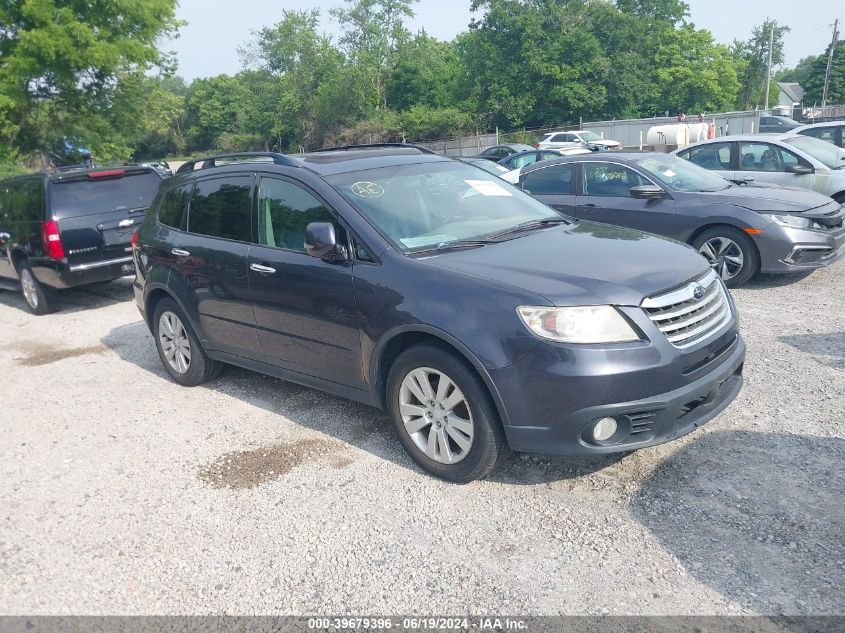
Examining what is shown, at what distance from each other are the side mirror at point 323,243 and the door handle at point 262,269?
1.85 ft

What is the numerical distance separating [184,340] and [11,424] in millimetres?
1428

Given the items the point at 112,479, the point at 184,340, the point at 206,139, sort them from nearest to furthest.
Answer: the point at 112,479
the point at 184,340
the point at 206,139

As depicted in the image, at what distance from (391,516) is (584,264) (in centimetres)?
171

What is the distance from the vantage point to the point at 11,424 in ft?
18.2

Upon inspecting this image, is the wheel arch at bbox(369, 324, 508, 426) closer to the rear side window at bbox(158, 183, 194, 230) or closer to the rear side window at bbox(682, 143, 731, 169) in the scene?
the rear side window at bbox(158, 183, 194, 230)

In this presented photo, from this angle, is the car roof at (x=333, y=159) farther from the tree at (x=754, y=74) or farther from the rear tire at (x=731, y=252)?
the tree at (x=754, y=74)

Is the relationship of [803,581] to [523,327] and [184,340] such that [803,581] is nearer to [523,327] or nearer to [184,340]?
[523,327]

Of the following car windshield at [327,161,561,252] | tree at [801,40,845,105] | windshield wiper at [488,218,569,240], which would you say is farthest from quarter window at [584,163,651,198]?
tree at [801,40,845,105]

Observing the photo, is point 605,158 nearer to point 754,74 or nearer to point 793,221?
point 793,221

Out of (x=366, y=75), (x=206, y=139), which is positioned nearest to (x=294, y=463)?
(x=366, y=75)

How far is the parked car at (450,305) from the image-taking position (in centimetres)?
352

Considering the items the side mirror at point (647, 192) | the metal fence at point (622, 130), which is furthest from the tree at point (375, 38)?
the side mirror at point (647, 192)

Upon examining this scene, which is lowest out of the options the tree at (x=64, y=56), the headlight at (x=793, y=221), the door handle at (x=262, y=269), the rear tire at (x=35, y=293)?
the rear tire at (x=35, y=293)

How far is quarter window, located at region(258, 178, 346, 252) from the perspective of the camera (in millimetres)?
Result: 4637
